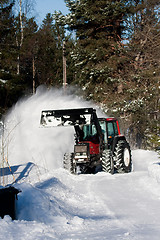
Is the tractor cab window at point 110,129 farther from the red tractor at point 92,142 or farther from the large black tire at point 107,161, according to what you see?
the large black tire at point 107,161

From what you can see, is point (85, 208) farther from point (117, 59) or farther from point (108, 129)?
point (117, 59)

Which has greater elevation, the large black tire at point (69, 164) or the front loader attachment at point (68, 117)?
the front loader attachment at point (68, 117)

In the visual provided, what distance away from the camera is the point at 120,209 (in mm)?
6141

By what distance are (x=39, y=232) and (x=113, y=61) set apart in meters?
20.1

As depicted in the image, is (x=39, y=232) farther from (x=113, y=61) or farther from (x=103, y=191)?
(x=113, y=61)

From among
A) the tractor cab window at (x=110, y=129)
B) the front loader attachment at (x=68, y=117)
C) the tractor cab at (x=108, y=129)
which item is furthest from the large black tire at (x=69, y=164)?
the tractor cab window at (x=110, y=129)

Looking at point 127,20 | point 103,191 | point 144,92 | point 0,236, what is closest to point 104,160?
point 103,191

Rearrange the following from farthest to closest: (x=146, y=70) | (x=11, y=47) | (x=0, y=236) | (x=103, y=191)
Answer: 1. (x=11, y=47)
2. (x=146, y=70)
3. (x=103, y=191)
4. (x=0, y=236)

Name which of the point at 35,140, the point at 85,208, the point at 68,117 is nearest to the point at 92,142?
the point at 68,117

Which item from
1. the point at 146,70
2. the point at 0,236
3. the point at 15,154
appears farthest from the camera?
the point at 146,70

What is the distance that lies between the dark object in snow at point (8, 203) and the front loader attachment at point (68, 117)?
549 centimetres

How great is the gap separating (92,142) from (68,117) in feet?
5.79

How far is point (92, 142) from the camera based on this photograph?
39.0ft

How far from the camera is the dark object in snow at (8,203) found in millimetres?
5051
